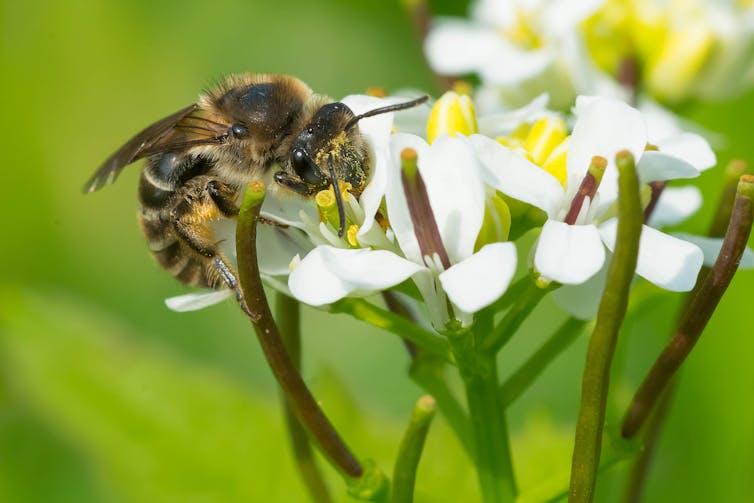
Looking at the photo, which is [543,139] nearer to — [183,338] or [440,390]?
[440,390]

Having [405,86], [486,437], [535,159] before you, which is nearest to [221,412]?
[486,437]

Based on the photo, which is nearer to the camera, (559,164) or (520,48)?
(559,164)

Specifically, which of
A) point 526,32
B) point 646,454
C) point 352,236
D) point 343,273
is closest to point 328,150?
point 352,236

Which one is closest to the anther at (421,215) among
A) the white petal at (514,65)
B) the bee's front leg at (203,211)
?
the bee's front leg at (203,211)

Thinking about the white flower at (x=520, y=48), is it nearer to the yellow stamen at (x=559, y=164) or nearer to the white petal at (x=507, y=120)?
the white petal at (x=507, y=120)

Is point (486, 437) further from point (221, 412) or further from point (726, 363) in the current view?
point (726, 363)

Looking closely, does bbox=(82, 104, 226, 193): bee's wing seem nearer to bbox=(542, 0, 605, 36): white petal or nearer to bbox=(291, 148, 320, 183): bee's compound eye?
bbox=(291, 148, 320, 183): bee's compound eye
